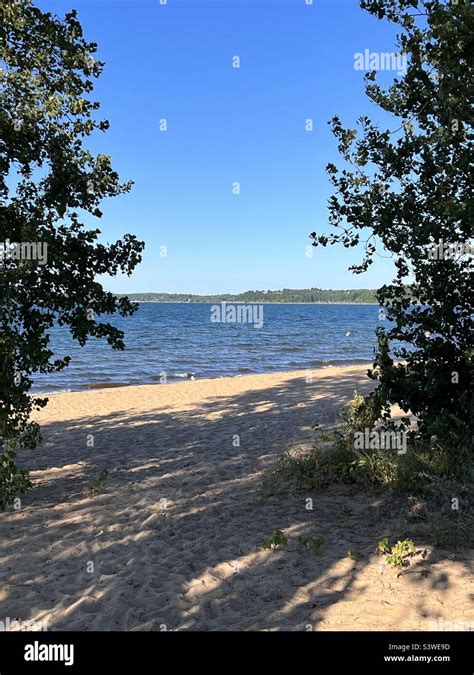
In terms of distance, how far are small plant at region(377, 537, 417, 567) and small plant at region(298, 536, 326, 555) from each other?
0.66 m

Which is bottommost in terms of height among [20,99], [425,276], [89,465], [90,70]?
[89,465]

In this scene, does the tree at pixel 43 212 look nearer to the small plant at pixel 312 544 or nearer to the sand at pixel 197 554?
the sand at pixel 197 554

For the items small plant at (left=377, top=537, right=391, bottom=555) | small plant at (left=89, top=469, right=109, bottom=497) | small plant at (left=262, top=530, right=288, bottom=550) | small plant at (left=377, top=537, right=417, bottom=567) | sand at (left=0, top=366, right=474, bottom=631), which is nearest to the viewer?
sand at (left=0, top=366, right=474, bottom=631)

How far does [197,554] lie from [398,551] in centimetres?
236

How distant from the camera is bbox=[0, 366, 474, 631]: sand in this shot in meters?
4.44

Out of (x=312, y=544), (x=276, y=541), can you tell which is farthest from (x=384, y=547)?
(x=276, y=541)

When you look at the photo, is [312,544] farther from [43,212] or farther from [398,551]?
[43,212]


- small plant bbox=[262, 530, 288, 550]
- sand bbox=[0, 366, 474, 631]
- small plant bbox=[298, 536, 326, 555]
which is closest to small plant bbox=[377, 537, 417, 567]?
sand bbox=[0, 366, 474, 631]

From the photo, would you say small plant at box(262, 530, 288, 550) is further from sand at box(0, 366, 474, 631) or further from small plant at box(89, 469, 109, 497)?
small plant at box(89, 469, 109, 497)

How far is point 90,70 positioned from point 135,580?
715cm

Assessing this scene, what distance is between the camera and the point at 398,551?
519 centimetres

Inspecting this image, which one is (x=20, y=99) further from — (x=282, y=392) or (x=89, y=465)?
(x=282, y=392)

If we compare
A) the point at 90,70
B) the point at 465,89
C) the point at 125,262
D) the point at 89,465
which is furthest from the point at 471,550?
the point at 90,70

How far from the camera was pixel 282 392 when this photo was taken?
1836 cm
